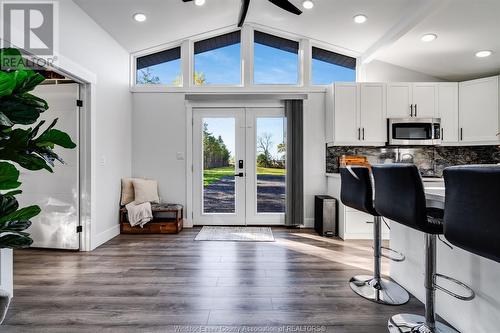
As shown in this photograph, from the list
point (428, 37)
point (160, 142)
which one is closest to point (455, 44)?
point (428, 37)

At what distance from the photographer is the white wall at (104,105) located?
10.1ft

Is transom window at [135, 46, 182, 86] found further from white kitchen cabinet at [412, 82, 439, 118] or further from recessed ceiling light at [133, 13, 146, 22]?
white kitchen cabinet at [412, 82, 439, 118]

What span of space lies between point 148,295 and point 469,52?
491 centimetres

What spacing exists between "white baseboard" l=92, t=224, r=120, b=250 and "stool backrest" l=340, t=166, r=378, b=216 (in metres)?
3.10

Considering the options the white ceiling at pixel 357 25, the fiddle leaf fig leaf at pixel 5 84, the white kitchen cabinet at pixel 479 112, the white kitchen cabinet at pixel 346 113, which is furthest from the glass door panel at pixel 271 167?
the fiddle leaf fig leaf at pixel 5 84

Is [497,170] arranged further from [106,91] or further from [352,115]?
[106,91]

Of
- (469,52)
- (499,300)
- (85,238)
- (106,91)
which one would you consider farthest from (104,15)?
(469,52)

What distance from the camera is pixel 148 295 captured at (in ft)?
7.29

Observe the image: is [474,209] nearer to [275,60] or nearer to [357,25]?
[357,25]

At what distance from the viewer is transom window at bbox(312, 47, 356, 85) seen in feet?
15.3

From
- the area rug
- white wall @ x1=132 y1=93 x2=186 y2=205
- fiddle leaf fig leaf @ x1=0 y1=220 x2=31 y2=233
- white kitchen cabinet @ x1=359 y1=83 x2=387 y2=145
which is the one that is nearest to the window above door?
white wall @ x1=132 y1=93 x2=186 y2=205

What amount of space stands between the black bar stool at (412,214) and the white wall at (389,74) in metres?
3.25

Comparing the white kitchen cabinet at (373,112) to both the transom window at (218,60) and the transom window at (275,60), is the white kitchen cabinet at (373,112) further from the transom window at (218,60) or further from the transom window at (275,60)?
the transom window at (218,60)

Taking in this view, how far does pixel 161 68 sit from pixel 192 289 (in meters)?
3.77
